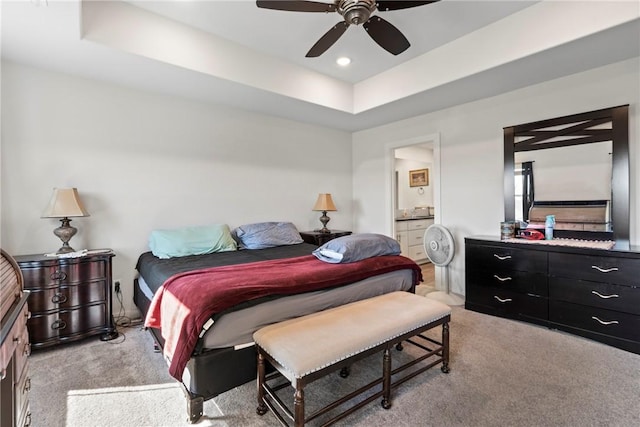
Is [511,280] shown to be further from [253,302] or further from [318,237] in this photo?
[253,302]

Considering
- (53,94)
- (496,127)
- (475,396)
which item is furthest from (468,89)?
(53,94)

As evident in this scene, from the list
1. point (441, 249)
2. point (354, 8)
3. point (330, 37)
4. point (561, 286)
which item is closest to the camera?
point (354, 8)

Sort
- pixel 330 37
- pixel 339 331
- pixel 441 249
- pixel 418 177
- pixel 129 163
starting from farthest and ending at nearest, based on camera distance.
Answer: pixel 418 177
pixel 441 249
pixel 129 163
pixel 330 37
pixel 339 331

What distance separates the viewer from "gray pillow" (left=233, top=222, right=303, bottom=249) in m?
3.56

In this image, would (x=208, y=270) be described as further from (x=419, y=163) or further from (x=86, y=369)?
(x=419, y=163)

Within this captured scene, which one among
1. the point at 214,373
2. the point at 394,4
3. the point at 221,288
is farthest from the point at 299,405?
the point at 394,4

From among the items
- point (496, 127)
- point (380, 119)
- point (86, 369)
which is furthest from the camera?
point (380, 119)

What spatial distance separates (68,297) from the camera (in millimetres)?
2508

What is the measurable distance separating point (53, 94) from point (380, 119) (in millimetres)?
3694

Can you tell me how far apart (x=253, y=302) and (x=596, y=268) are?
280cm

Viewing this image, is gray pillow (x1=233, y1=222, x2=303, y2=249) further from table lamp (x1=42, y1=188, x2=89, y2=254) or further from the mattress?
table lamp (x1=42, y1=188, x2=89, y2=254)

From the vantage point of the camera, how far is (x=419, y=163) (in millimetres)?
6422

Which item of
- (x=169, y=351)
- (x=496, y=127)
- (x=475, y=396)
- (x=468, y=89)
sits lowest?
(x=475, y=396)

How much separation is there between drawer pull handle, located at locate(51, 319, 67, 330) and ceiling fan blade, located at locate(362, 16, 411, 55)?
10.7 ft
